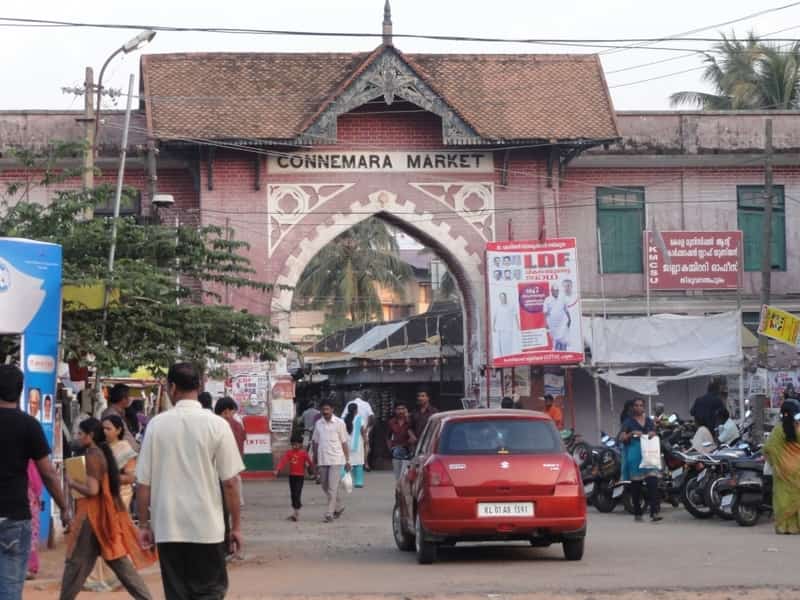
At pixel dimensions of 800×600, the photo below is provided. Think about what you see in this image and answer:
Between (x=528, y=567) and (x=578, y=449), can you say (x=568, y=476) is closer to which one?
(x=528, y=567)

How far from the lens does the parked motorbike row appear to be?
1811 centimetres

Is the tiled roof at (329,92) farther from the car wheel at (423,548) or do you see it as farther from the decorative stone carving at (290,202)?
the car wheel at (423,548)

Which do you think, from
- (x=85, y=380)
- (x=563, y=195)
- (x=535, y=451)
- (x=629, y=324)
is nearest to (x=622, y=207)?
(x=563, y=195)

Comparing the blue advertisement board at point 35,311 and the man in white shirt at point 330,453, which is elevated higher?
the blue advertisement board at point 35,311

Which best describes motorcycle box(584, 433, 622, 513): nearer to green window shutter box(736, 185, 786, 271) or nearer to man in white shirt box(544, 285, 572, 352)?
man in white shirt box(544, 285, 572, 352)

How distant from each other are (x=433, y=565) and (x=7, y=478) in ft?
21.7

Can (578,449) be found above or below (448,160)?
below

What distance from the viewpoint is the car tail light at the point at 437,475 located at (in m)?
14.0

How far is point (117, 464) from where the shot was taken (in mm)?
11789

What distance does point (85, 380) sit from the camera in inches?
740

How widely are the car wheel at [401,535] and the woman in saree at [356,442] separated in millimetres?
10144

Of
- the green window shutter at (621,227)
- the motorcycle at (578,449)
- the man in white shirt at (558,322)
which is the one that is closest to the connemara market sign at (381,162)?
the green window shutter at (621,227)

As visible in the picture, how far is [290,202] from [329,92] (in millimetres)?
2404

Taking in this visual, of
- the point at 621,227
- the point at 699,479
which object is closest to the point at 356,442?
the point at 699,479
